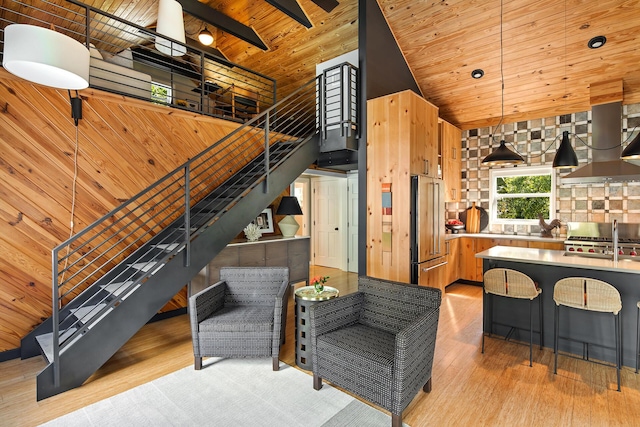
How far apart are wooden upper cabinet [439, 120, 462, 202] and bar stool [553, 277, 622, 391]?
124 inches

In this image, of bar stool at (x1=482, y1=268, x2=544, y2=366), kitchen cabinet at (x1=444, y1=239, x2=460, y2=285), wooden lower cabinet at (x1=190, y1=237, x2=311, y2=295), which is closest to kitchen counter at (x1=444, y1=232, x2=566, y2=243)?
kitchen cabinet at (x1=444, y1=239, x2=460, y2=285)

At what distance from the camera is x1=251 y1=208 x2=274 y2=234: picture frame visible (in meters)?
5.46

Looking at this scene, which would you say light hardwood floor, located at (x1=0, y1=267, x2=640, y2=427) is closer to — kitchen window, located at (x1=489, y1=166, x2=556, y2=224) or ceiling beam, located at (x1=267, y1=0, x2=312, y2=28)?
kitchen window, located at (x1=489, y1=166, x2=556, y2=224)

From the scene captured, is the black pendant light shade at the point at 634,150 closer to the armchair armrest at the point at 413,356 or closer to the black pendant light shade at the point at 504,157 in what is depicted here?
the black pendant light shade at the point at 504,157

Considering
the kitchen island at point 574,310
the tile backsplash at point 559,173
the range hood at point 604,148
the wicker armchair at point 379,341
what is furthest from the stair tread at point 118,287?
the tile backsplash at point 559,173

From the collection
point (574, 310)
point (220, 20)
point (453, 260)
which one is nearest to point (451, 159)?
point (453, 260)

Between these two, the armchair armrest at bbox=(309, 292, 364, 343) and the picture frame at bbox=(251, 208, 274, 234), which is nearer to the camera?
the armchair armrest at bbox=(309, 292, 364, 343)

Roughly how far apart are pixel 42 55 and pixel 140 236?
1.86m

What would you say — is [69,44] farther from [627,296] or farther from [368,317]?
[627,296]

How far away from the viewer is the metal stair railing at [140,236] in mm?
2639

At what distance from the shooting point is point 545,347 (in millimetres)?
3229

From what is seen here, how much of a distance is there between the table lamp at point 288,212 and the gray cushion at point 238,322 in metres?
2.43

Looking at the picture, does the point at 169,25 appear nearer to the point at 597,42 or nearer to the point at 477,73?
the point at 477,73

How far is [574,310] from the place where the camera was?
10.1 ft
